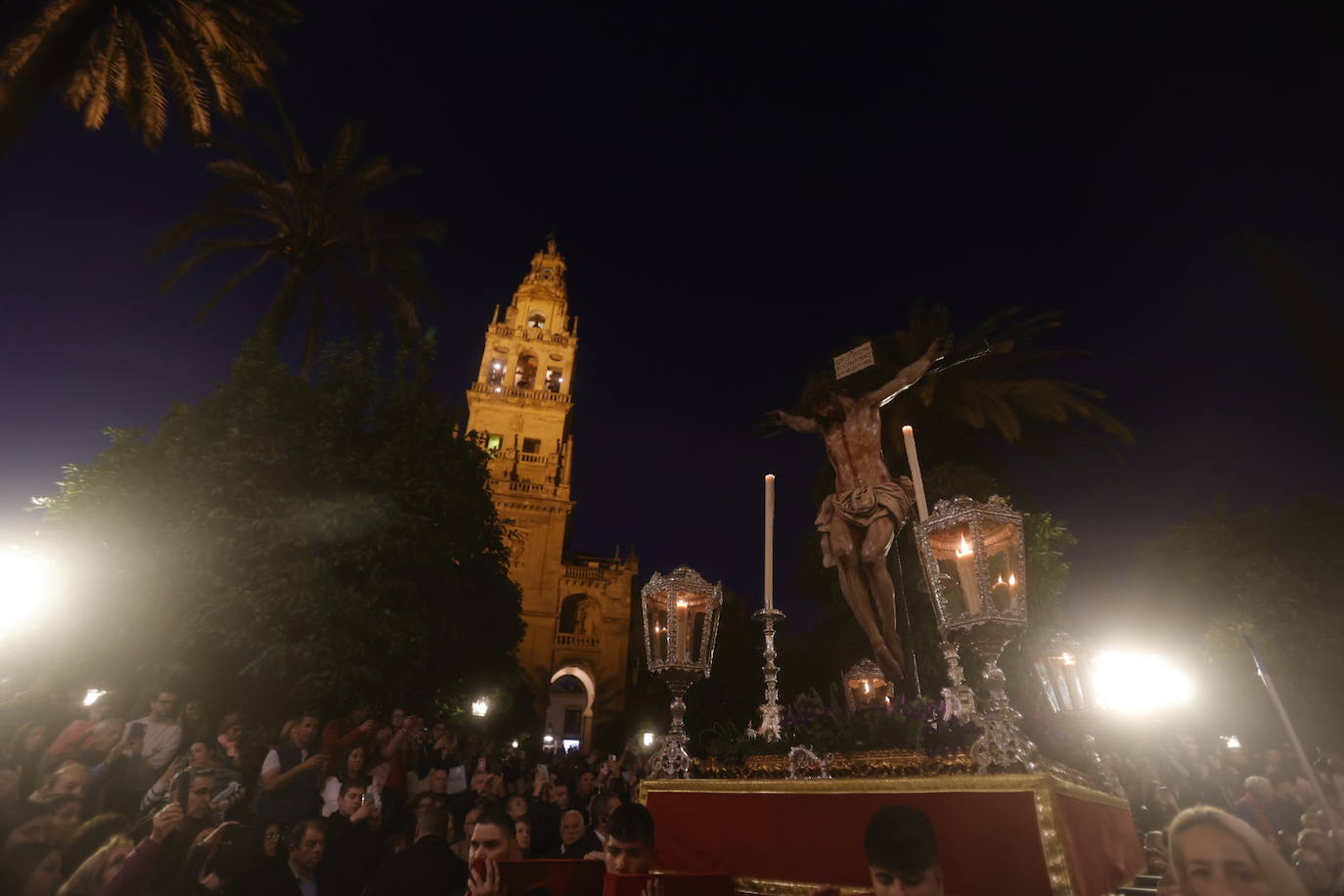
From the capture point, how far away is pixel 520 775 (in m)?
12.5

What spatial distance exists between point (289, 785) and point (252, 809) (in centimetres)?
39

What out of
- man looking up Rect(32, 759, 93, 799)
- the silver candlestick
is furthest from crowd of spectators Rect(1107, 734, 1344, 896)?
man looking up Rect(32, 759, 93, 799)

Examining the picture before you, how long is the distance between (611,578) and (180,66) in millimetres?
31505

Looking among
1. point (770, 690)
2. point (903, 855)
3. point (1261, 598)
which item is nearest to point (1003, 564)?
point (903, 855)

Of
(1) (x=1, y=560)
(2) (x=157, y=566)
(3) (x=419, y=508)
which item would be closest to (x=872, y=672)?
(3) (x=419, y=508)

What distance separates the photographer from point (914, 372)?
655 centimetres

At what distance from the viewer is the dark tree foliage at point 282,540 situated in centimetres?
1235

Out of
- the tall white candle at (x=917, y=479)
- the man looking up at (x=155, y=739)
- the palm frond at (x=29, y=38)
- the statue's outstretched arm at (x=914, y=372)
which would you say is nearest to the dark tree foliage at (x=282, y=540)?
the man looking up at (x=155, y=739)

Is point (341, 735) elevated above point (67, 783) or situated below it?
above

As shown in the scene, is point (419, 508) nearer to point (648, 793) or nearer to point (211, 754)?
point (211, 754)

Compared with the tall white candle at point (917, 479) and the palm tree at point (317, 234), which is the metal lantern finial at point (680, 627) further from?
the palm tree at point (317, 234)

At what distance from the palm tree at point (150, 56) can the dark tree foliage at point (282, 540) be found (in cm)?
541

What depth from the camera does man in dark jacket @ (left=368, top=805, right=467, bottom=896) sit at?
3865 millimetres

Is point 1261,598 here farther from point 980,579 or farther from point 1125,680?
point 980,579
